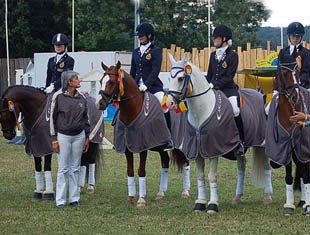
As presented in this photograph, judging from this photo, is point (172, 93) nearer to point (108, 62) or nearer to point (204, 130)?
point (204, 130)

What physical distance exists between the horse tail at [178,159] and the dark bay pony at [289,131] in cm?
258

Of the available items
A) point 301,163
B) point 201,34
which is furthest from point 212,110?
point 201,34

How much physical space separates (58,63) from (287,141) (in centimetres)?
433

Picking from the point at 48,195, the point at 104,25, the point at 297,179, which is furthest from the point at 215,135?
the point at 104,25

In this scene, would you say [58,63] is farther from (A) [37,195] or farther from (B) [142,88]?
(A) [37,195]

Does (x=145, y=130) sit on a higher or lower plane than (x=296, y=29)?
lower

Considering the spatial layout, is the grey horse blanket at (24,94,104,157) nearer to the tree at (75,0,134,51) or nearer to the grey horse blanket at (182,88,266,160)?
the grey horse blanket at (182,88,266,160)

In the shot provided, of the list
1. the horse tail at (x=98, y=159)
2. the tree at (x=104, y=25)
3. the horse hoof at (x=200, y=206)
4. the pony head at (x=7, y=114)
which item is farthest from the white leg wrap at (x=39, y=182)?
the tree at (x=104, y=25)

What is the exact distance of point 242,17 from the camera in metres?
37.4

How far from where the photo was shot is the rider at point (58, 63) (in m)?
12.7

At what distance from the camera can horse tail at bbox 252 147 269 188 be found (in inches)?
474

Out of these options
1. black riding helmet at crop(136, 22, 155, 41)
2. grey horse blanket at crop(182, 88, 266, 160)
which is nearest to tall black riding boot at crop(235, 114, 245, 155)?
grey horse blanket at crop(182, 88, 266, 160)

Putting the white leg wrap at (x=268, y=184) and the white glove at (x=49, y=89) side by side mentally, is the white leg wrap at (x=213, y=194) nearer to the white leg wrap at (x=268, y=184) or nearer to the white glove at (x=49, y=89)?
the white leg wrap at (x=268, y=184)

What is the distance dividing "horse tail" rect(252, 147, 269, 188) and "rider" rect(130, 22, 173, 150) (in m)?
1.32
